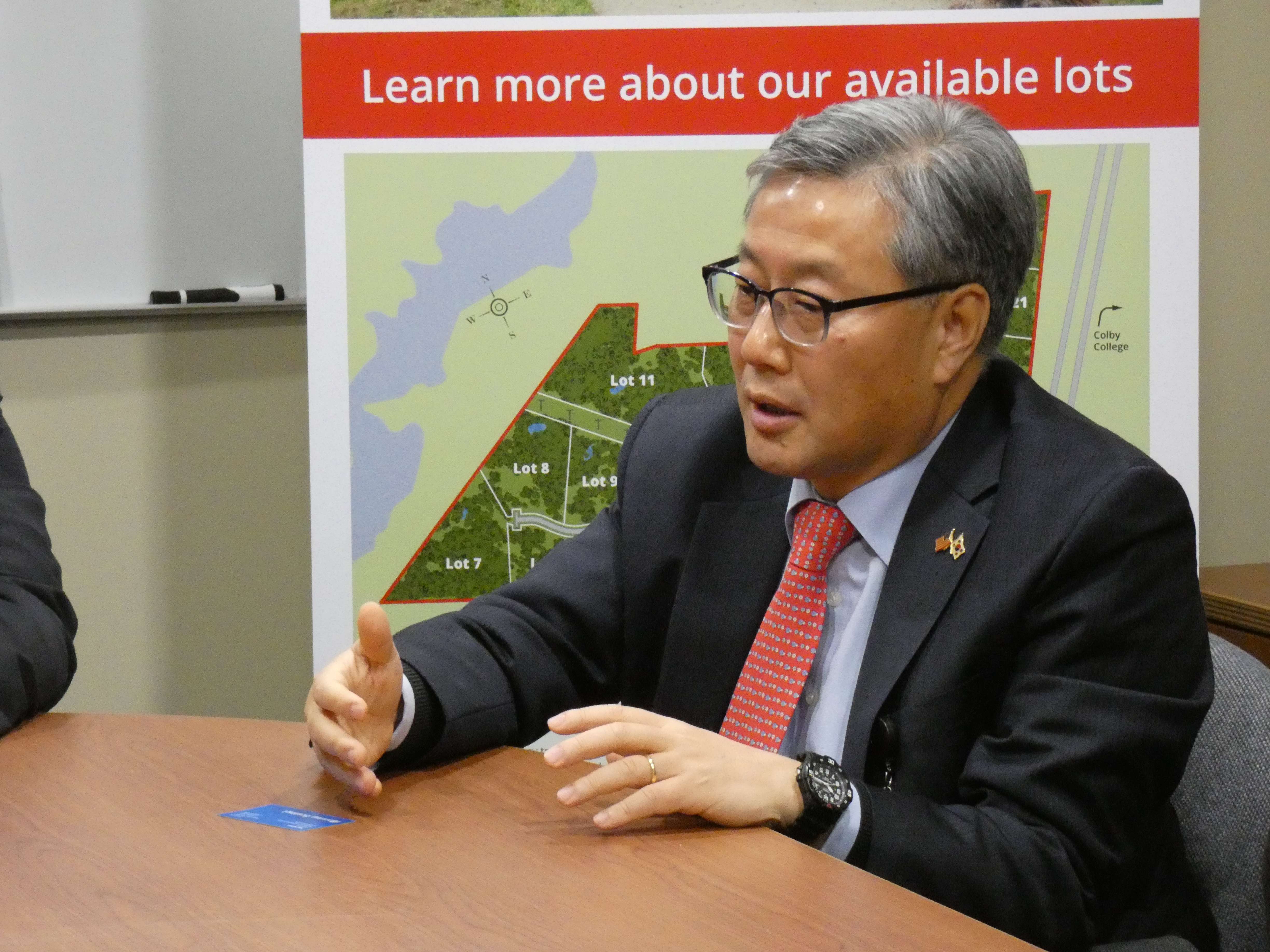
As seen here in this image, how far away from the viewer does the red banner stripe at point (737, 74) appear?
249 cm

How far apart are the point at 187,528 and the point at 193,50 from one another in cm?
109

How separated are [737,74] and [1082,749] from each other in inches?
62.4

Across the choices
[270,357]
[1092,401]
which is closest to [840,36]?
[1092,401]

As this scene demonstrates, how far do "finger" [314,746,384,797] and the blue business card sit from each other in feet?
0.16

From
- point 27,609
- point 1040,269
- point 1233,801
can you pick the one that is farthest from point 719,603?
point 1040,269

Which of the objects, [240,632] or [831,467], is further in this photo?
[240,632]

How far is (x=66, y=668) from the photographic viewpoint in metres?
1.61

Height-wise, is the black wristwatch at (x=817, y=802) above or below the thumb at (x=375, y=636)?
below

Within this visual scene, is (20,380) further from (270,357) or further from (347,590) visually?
(347,590)

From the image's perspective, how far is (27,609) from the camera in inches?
62.6

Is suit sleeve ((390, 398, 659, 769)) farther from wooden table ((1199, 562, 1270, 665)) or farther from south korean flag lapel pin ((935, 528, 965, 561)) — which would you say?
wooden table ((1199, 562, 1270, 665))

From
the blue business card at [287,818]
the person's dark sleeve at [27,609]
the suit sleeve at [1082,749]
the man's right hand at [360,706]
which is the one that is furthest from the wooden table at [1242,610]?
the person's dark sleeve at [27,609]

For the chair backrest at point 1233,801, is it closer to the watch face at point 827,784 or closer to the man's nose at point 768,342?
the watch face at point 827,784

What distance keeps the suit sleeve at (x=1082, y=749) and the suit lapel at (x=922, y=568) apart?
0.10 metres
